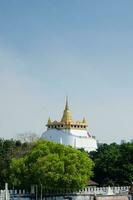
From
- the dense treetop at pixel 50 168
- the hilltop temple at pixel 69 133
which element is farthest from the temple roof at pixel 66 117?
the dense treetop at pixel 50 168

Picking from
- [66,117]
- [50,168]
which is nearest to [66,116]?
[66,117]

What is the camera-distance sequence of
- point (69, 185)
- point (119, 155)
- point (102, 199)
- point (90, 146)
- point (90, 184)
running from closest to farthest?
point (102, 199) < point (69, 185) < point (90, 184) < point (119, 155) < point (90, 146)

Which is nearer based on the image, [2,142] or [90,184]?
[90,184]

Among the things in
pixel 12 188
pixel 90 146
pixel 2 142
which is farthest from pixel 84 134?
pixel 12 188

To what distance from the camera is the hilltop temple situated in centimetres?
9475

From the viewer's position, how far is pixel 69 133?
314 feet

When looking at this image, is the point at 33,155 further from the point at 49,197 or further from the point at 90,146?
the point at 90,146

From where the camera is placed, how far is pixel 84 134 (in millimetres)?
98688

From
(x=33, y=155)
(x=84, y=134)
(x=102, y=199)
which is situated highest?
(x=84, y=134)

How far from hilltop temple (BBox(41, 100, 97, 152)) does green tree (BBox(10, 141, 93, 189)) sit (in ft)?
133

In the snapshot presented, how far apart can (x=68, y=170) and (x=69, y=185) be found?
132cm

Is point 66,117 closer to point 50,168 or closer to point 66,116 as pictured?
point 66,116

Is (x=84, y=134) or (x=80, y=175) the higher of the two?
(x=84, y=134)

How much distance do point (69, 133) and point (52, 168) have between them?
45659 mm
